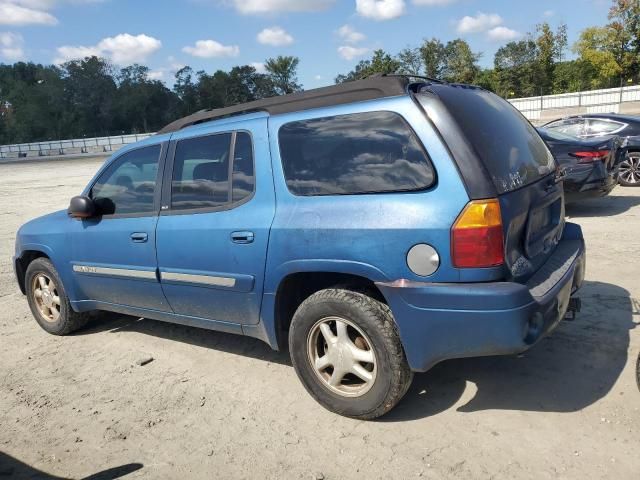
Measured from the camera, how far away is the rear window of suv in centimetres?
282

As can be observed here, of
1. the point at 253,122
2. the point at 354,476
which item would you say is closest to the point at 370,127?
the point at 253,122

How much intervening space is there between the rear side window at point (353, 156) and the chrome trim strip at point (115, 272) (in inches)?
58.4

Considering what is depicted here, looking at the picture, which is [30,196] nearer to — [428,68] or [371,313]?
[371,313]

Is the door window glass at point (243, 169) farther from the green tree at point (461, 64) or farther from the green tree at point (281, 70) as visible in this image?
the green tree at point (281, 70)

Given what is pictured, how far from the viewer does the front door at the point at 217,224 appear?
132 inches

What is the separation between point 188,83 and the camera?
3730 inches

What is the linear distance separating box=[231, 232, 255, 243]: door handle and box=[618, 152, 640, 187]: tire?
9.78m

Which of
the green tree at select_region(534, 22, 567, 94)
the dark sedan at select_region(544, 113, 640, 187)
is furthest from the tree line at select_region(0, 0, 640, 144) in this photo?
the dark sedan at select_region(544, 113, 640, 187)

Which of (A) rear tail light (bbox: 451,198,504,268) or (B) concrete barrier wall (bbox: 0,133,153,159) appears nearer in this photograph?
(A) rear tail light (bbox: 451,198,504,268)

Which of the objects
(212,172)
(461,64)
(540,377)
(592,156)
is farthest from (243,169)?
(461,64)

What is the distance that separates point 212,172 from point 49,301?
8.24ft

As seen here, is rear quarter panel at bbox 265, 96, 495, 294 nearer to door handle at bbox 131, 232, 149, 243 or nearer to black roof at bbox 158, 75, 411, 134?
black roof at bbox 158, 75, 411, 134

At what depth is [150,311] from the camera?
421 centimetres

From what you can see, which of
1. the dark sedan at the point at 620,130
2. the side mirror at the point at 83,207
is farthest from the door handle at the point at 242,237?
the dark sedan at the point at 620,130
